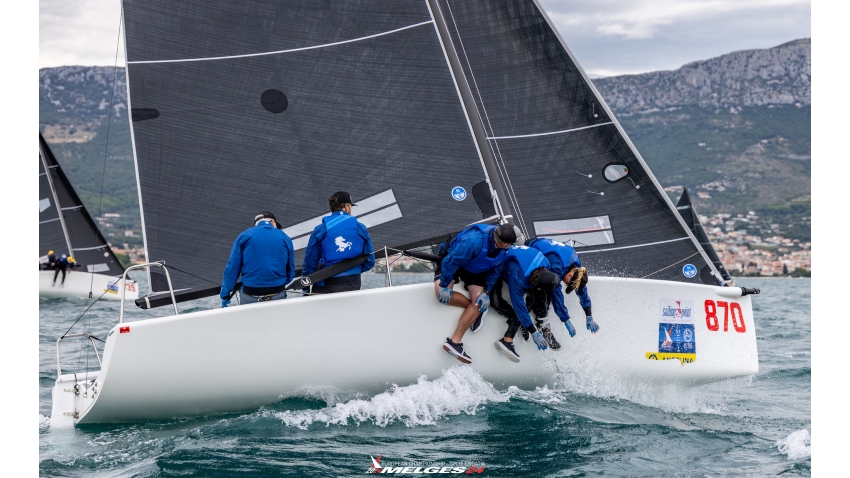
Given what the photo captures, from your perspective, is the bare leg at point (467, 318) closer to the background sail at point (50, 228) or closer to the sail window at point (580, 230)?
the sail window at point (580, 230)

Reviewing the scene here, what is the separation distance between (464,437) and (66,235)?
1676 cm

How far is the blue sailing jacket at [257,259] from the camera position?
198 inches

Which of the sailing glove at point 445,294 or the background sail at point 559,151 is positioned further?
the background sail at point 559,151

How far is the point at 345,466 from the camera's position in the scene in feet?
13.1

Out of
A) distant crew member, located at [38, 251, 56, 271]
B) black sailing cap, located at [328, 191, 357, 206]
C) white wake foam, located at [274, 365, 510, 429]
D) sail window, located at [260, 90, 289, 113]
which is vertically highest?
sail window, located at [260, 90, 289, 113]

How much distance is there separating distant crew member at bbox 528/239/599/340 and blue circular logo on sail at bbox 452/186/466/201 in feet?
1.91

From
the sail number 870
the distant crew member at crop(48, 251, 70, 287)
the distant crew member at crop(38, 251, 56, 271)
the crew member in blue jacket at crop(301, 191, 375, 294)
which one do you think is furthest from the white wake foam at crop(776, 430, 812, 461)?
the distant crew member at crop(38, 251, 56, 271)

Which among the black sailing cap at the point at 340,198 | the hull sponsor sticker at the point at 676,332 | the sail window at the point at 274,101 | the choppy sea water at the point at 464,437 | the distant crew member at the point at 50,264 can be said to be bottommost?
the choppy sea water at the point at 464,437

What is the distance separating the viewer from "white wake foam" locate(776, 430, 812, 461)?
4.59m

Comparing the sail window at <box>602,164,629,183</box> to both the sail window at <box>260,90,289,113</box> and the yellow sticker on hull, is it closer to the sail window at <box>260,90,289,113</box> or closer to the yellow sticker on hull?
the yellow sticker on hull

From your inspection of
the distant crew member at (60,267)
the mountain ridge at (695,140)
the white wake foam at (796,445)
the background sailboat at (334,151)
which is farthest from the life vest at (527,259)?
the mountain ridge at (695,140)

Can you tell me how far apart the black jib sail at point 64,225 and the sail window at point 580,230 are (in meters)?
13.4

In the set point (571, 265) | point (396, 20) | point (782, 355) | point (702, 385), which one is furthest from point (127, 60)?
point (782, 355)

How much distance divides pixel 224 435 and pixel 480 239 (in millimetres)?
1778
